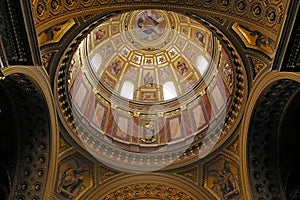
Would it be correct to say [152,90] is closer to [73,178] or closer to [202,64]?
[202,64]

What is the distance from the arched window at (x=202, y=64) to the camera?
17659mm

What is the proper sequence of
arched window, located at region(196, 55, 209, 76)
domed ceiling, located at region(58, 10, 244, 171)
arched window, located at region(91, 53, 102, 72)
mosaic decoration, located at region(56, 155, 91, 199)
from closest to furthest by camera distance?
1. mosaic decoration, located at region(56, 155, 91, 199)
2. domed ceiling, located at region(58, 10, 244, 171)
3. arched window, located at region(196, 55, 209, 76)
4. arched window, located at region(91, 53, 102, 72)

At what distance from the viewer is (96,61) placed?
18297mm

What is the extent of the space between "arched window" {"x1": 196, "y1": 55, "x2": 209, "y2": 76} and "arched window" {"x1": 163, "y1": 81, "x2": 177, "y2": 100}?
6.24ft

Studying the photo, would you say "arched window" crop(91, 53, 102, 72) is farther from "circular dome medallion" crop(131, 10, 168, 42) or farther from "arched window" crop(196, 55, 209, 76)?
"arched window" crop(196, 55, 209, 76)

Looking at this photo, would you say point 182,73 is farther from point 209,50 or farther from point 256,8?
point 256,8

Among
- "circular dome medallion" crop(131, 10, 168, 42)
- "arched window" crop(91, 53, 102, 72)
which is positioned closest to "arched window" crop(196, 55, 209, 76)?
"circular dome medallion" crop(131, 10, 168, 42)

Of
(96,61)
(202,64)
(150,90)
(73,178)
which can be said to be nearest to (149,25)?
(150,90)

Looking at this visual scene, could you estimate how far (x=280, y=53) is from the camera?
9.04 m

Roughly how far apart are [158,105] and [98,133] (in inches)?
155

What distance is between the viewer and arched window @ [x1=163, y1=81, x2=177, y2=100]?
63.1 ft

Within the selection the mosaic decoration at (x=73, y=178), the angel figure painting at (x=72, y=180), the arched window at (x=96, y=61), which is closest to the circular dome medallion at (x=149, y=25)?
the arched window at (x=96, y=61)

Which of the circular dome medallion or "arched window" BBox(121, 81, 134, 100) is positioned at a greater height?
the circular dome medallion

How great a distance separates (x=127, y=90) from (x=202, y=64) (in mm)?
4240
